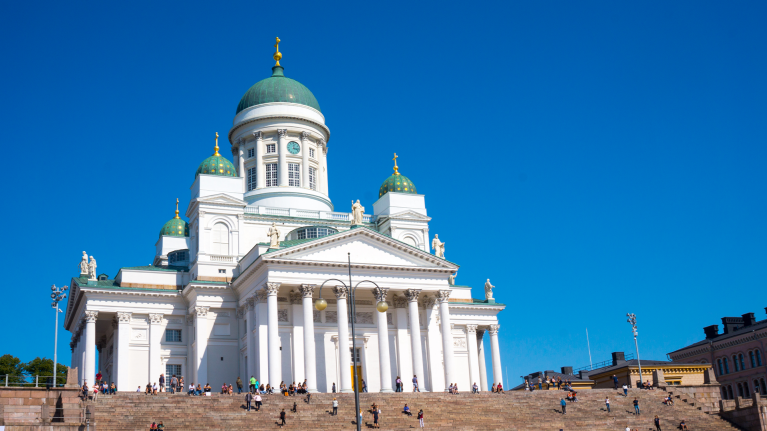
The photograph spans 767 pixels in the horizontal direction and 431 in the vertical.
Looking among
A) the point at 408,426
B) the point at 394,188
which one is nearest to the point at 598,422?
the point at 408,426

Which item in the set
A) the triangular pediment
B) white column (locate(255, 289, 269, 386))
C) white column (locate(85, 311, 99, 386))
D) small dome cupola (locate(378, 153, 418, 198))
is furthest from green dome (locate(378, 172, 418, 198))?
white column (locate(85, 311, 99, 386))

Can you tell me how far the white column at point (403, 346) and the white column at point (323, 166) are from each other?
1581cm

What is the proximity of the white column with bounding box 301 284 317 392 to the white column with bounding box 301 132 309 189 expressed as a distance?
16.2 meters

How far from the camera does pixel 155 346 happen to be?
53375 mm

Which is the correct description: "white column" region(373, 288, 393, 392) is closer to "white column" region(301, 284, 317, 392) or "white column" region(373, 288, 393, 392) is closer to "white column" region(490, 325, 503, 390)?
"white column" region(301, 284, 317, 392)

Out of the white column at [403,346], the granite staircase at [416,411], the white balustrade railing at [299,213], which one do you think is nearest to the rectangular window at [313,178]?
the white balustrade railing at [299,213]

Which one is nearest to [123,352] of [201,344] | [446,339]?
[201,344]

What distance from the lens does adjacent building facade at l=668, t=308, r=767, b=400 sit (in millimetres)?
72750

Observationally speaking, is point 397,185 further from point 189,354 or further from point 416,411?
point 416,411

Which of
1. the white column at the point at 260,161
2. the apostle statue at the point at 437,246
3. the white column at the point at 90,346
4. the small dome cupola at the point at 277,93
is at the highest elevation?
the small dome cupola at the point at 277,93

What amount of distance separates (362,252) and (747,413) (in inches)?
933

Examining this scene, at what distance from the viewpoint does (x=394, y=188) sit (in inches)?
2549

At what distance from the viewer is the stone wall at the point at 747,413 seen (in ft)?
144

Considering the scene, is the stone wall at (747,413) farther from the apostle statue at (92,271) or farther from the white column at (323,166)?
the apostle statue at (92,271)
